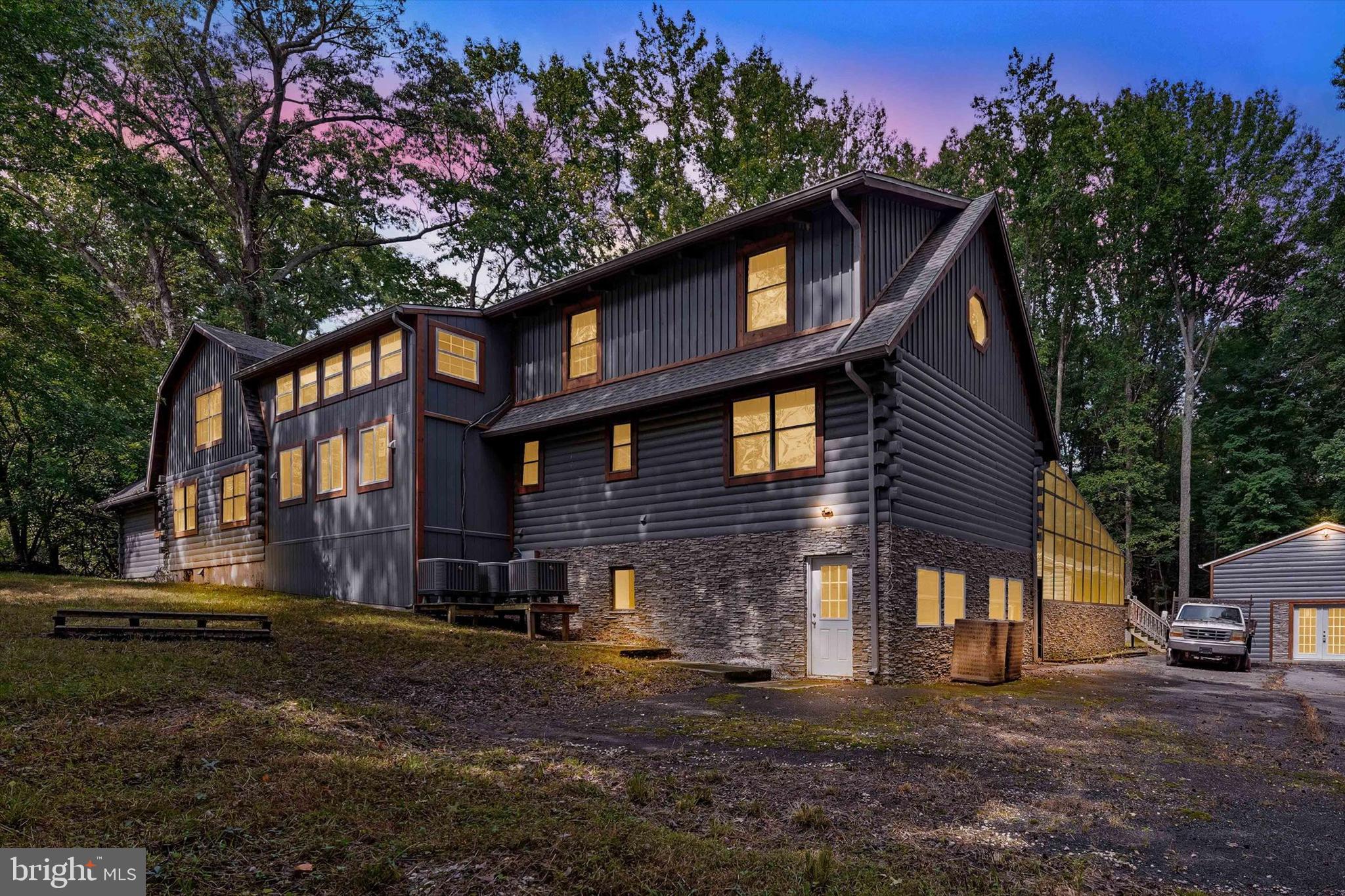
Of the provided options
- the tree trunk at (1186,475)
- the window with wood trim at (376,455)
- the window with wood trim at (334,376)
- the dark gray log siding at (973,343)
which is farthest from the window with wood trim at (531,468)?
the tree trunk at (1186,475)

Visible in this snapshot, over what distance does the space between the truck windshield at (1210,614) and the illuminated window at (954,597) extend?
934cm

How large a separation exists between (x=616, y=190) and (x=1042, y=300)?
846 inches

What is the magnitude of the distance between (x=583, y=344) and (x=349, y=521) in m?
7.67

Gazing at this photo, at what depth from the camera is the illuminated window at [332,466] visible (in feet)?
67.1

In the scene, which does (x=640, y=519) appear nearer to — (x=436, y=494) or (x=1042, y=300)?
(x=436, y=494)

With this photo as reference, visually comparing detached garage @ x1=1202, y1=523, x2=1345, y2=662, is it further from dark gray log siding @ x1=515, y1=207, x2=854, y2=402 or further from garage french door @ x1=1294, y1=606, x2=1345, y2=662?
dark gray log siding @ x1=515, y1=207, x2=854, y2=402

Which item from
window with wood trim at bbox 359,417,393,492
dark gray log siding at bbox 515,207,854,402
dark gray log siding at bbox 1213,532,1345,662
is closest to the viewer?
dark gray log siding at bbox 515,207,854,402

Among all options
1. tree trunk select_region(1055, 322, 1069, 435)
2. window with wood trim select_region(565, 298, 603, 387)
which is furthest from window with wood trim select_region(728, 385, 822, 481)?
tree trunk select_region(1055, 322, 1069, 435)

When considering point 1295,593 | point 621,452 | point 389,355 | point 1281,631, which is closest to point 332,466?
point 389,355

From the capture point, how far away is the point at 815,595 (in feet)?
47.4

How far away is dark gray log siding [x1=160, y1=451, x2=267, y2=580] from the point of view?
910 inches

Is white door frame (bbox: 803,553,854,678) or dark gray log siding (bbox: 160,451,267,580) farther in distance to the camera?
dark gray log siding (bbox: 160,451,267,580)

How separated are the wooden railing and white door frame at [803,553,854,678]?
2140cm

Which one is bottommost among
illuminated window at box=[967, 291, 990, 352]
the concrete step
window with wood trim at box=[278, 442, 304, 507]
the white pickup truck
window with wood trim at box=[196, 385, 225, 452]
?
the white pickup truck
